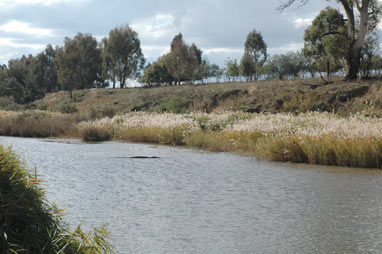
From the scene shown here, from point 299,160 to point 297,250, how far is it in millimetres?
8254

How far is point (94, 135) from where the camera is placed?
22.5m

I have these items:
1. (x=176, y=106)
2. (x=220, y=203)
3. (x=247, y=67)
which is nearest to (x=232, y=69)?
(x=247, y=67)

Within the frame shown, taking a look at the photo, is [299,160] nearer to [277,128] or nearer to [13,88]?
[277,128]

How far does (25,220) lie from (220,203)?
16.9 ft

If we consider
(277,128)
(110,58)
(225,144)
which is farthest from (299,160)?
(110,58)

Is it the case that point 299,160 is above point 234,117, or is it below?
below

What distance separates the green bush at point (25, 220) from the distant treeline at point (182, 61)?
26673 millimetres

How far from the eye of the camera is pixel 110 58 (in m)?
67.9

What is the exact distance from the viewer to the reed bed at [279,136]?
12758mm

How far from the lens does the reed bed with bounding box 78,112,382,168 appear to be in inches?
502

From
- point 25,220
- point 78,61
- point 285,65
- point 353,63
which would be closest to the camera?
point 25,220

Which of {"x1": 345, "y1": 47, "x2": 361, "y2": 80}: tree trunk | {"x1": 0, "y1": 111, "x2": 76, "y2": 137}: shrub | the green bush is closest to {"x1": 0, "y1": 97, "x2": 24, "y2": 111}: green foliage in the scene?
{"x1": 0, "y1": 111, "x2": 76, "y2": 137}: shrub

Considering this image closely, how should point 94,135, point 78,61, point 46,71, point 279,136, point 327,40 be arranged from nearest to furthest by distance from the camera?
point 279,136, point 94,135, point 327,40, point 78,61, point 46,71

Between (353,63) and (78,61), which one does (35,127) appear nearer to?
(353,63)
